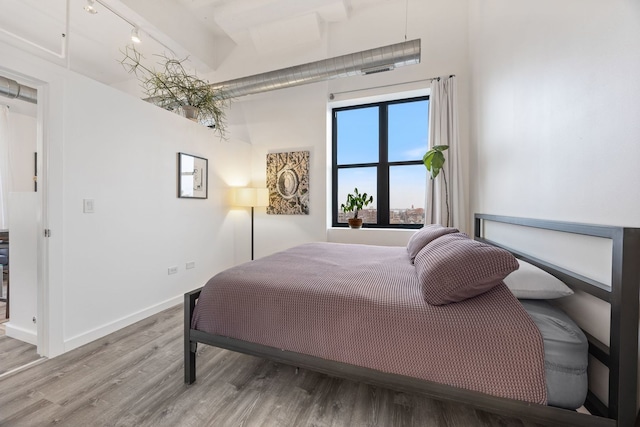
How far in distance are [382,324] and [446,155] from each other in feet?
8.72

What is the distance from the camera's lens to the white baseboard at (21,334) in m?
2.04

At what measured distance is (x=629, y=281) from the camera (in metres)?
0.91

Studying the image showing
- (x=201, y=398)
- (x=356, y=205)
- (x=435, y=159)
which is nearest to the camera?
(x=201, y=398)

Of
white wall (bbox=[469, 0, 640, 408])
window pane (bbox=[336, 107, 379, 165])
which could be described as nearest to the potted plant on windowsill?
window pane (bbox=[336, 107, 379, 165])

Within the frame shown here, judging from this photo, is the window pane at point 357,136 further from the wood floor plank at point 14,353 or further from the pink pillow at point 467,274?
the wood floor plank at point 14,353

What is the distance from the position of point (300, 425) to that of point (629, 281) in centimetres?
150

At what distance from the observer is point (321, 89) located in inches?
149

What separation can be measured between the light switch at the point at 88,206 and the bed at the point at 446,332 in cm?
134

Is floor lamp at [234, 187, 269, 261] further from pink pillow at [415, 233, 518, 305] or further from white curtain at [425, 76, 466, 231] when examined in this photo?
pink pillow at [415, 233, 518, 305]

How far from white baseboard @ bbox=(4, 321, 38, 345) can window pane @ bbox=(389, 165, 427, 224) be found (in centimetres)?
389

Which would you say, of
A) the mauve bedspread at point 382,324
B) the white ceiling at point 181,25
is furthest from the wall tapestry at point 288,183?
the mauve bedspread at point 382,324

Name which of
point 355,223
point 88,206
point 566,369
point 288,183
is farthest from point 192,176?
point 566,369

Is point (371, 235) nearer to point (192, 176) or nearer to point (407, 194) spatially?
point (407, 194)

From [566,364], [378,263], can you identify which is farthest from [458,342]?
[378,263]
